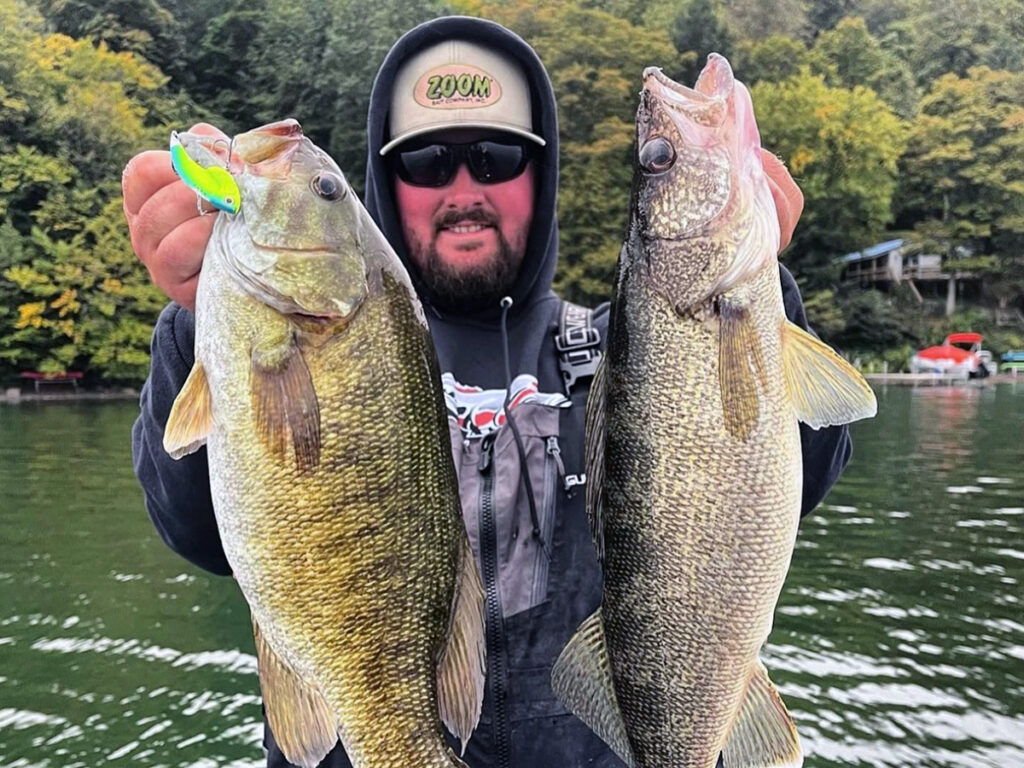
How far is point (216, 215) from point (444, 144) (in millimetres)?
1059

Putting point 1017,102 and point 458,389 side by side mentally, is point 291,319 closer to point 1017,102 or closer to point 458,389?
point 458,389

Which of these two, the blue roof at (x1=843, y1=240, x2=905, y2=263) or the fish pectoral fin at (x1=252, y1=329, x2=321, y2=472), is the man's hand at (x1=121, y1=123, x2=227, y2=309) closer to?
the fish pectoral fin at (x1=252, y1=329, x2=321, y2=472)

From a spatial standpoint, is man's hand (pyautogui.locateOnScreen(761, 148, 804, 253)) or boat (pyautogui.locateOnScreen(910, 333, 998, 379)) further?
boat (pyautogui.locateOnScreen(910, 333, 998, 379))

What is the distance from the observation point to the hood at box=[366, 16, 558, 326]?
2.86 m

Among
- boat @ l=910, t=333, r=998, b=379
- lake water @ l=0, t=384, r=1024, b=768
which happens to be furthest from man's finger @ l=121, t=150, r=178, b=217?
boat @ l=910, t=333, r=998, b=379

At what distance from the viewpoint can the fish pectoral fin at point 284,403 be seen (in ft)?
5.60

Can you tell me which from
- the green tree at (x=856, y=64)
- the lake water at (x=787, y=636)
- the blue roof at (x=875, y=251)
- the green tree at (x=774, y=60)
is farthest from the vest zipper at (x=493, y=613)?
the green tree at (x=856, y=64)

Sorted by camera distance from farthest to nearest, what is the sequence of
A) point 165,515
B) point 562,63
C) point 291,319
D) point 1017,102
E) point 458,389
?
point 1017,102 < point 562,63 < point 458,389 < point 165,515 < point 291,319

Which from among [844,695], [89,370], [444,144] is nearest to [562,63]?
[89,370]

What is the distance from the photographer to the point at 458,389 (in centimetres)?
270

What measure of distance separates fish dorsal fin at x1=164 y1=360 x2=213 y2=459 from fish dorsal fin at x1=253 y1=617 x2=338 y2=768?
410mm

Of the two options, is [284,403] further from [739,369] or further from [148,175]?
[739,369]

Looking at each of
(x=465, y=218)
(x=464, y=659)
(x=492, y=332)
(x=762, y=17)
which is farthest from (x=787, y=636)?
(x=762, y=17)

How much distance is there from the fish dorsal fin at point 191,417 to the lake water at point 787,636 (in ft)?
16.9
